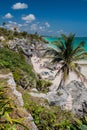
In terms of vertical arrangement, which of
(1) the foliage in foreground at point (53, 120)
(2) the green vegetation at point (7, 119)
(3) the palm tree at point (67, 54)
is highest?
(3) the palm tree at point (67, 54)

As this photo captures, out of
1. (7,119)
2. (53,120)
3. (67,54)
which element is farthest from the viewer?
(67,54)

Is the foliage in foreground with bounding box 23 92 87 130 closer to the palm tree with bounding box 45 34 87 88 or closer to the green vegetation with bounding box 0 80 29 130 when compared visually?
the green vegetation with bounding box 0 80 29 130

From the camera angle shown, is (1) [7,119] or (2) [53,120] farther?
(2) [53,120]

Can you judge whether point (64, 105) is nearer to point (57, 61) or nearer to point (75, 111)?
point (75, 111)

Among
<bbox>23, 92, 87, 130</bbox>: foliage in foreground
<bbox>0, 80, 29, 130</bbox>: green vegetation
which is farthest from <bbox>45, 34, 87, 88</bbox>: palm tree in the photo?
<bbox>0, 80, 29, 130</bbox>: green vegetation

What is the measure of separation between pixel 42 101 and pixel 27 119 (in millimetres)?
4201

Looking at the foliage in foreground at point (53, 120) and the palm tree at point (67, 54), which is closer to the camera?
the foliage in foreground at point (53, 120)

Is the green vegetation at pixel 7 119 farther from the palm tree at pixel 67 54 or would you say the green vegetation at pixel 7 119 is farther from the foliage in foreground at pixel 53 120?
the palm tree at pixel 67 54

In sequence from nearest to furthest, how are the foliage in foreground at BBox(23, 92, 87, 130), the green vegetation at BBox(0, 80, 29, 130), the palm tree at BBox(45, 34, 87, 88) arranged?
A: 1. the green vegetation at BBox(0, 80, 29, 130)
2. the foliage in foreground at BBox(23, 92, 87, 130)
3. the palm tree at BBox(45, 34, 87, 88)

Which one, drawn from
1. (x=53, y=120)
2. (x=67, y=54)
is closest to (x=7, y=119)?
(x=53, y=120)

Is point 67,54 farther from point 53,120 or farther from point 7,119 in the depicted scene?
point 7,119

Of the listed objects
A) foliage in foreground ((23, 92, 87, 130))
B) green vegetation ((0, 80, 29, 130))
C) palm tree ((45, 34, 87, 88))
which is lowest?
foliage in foreground ((23, 92, 87, 130))

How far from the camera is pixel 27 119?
7.35 m

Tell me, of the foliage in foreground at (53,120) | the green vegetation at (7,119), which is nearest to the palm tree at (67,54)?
the foliage in foreground at (53,120)
